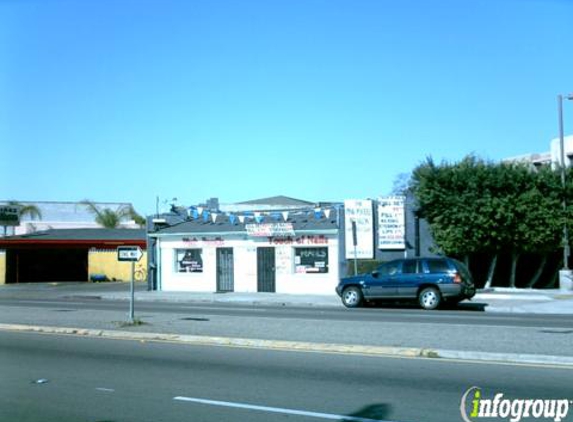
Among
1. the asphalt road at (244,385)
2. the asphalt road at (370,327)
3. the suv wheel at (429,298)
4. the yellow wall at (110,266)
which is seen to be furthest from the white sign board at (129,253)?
the yellow wall at (110,266)

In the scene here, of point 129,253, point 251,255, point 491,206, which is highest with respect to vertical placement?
point 491,206

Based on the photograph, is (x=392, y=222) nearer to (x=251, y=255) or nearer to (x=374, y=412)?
(x=251, y=255)

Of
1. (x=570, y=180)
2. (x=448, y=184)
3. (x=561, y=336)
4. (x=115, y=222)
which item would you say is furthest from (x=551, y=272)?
(x=115, y=222)

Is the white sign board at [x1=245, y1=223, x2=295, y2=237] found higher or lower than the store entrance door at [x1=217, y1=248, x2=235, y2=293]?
higher

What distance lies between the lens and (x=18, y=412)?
8117mm

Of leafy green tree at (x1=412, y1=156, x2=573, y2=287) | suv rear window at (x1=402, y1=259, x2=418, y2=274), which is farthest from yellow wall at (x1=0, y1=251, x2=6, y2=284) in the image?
suv rear window at (x1=402, y1=259, x2=418, y2=274)

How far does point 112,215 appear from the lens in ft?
234

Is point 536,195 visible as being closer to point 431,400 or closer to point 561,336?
point 561,336

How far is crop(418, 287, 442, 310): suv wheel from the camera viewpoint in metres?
22.7

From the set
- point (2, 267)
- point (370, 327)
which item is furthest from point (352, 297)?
point (2, 267)

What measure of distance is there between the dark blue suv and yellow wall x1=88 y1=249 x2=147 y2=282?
1030 inches

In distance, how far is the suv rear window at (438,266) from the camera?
22781 mm

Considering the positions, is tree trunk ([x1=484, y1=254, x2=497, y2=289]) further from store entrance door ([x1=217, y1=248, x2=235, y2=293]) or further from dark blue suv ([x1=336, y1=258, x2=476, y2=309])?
store entrance door ([x1=217, y1=248, x2=235, y2=293])
